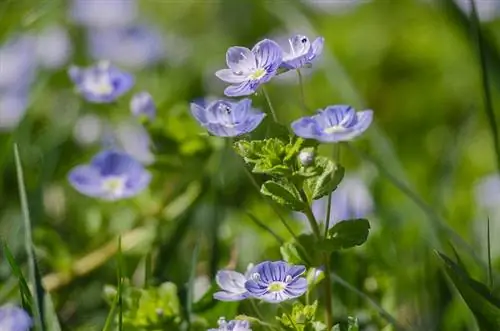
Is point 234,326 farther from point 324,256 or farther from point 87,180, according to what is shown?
point 87,180

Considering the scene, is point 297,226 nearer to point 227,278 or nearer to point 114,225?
point 114,225

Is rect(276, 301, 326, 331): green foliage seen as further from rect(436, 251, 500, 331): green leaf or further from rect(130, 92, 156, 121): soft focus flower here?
rect(130, 92, 156, 121): soft focus flower

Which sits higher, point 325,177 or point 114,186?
point 325,177

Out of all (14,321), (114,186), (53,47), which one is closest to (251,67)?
(14,321)

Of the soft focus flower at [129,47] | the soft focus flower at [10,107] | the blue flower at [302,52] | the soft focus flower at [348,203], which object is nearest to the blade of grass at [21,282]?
the blue flower at [302,52]

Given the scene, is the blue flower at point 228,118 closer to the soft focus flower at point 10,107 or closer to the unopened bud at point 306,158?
the unopened bud at point 306,158

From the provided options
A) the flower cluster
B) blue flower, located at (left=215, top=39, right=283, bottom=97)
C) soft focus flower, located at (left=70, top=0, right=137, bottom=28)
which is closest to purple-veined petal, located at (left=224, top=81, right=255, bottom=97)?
blue flower, located at (left=215, top=39, right=283, bottom=97)

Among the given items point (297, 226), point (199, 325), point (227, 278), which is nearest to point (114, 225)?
point (297, 226)

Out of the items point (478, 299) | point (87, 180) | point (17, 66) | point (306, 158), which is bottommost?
point (17, 66)
